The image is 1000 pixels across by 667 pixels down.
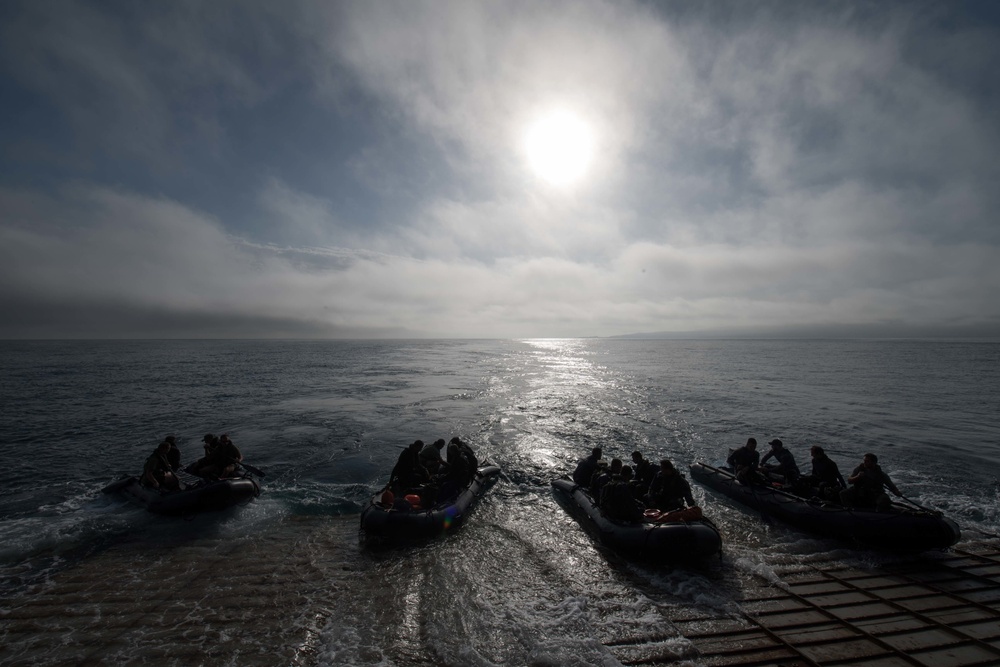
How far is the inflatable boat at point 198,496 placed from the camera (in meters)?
12.8

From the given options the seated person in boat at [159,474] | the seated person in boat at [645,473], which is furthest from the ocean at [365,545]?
the seated person in boat at [645,473]

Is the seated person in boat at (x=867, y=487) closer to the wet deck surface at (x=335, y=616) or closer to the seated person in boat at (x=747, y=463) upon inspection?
the wet deck surface at (x=335, y=616)

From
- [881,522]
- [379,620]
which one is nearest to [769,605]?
[881,522]

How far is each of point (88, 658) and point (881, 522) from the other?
1625 centimetres

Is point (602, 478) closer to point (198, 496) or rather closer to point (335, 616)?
point (335, 616)

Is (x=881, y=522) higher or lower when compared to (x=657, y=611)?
higher

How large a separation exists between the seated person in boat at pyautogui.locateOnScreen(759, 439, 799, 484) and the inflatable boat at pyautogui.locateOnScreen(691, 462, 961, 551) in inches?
44.4

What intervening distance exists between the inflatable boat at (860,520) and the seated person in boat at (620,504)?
4.47 m

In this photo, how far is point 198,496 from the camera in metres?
12.9

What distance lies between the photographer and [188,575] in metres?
9.52

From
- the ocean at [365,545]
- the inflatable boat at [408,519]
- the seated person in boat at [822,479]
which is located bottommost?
the ocean at [365,545]

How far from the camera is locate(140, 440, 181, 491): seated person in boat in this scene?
13602 mm

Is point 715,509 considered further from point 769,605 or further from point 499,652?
point 499,652

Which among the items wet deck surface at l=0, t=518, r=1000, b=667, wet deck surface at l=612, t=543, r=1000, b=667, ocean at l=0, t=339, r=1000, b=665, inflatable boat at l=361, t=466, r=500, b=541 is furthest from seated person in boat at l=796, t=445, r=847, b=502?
inflatable boat at l=361, t=466, r=500, b=541
